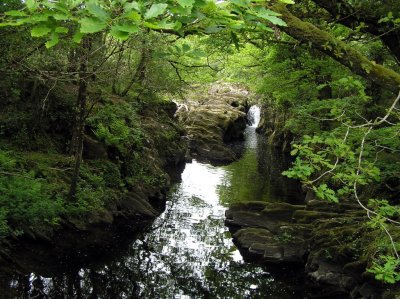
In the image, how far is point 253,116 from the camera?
52.2m

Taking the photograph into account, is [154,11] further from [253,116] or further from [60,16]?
[253,116]

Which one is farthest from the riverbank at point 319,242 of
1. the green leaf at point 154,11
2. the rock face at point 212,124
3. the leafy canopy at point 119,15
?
the rock face at point 212,124

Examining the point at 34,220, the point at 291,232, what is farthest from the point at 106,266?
the point at 291,232

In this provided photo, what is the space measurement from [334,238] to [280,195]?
847cm

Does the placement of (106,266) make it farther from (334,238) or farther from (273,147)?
(273,147)

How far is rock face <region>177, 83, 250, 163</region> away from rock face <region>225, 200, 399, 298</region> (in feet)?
40.6

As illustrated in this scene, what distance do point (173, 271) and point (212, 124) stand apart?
22239 mm

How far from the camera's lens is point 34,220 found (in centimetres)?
906

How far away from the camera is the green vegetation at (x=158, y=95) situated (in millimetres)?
3971

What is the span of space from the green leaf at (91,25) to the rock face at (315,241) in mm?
7280

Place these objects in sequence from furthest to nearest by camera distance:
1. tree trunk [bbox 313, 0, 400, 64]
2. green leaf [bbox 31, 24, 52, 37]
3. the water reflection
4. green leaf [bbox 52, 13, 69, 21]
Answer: the water reflection < tree trunk [bbox 313, 0, 400, 64] < green leaf [bbox 31, 24, 52, 37] < green leaf [bbox 52, 13, 69, 21]

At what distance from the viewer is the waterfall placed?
50916 mm

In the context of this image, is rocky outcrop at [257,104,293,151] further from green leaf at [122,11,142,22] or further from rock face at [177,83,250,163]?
green leaf at [122,11,142,22]

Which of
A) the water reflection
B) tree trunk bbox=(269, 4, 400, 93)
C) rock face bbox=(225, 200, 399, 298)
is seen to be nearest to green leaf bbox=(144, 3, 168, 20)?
tree trunk bbox=(269, 4, 400, 93)
